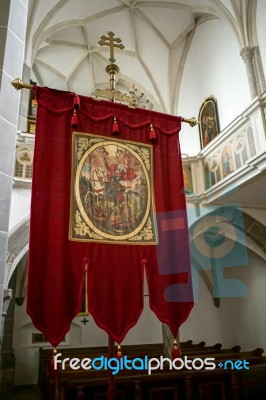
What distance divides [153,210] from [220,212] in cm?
593

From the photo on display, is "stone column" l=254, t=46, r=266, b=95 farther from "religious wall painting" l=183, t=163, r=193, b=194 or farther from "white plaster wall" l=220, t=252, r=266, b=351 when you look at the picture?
"white plaster wall" l=220, t=252, r=266, b=351

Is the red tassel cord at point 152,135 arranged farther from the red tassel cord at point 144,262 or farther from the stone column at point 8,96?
the stone column at point 8,96

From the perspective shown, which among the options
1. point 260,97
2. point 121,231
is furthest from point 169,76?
point 121,231

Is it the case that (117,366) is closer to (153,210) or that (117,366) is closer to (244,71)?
(153,210)

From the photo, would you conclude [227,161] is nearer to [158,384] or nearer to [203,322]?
[158,384]

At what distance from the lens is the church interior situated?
7535 mm

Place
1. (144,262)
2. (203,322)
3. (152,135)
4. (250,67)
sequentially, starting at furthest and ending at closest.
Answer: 1. (203,322)
2. (250,67)
3. (152,135)
4. (144,262)

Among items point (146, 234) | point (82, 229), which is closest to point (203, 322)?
point (146, 234)

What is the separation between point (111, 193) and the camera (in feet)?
11.7

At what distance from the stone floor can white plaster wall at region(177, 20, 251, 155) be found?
8083mm

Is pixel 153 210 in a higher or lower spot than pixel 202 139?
lower

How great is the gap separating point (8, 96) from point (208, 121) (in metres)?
7.74

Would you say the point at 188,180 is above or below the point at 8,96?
above

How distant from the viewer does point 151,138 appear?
392cm
